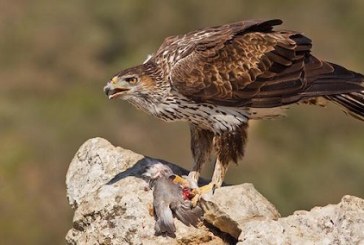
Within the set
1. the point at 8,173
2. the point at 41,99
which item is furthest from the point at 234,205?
the point at 41,99

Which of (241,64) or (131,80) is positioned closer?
(131,80)

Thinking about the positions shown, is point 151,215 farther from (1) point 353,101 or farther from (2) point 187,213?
(1) point 353,101

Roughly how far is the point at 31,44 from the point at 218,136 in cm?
2747

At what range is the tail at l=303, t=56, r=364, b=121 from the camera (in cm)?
1234

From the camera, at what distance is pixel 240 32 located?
12492 mm

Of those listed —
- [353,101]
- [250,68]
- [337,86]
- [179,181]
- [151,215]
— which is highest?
[250,68]

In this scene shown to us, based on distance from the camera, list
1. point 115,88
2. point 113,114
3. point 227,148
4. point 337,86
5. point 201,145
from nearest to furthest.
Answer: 1. point 115,88
2. point 227,148
3. point 337,86
4. point 201,145
5. point 113,114

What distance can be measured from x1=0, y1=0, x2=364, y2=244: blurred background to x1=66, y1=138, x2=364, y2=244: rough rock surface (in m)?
10.1

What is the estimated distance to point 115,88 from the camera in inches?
468

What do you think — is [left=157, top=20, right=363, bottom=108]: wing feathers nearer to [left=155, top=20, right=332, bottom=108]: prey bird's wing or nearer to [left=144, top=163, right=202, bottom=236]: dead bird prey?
[left=155, top=20, right=332, bottom=108]: prey bird's wing

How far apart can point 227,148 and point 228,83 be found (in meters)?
0.63

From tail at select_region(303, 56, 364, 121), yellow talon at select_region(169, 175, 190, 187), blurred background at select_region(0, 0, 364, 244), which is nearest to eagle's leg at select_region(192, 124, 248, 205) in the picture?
yellow talon at select_region(169, 175, 190, 187)

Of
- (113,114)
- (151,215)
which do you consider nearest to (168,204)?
(151,215)

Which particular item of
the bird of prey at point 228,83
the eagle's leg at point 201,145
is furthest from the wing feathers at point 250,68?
the eagle's leg at point 201,145
